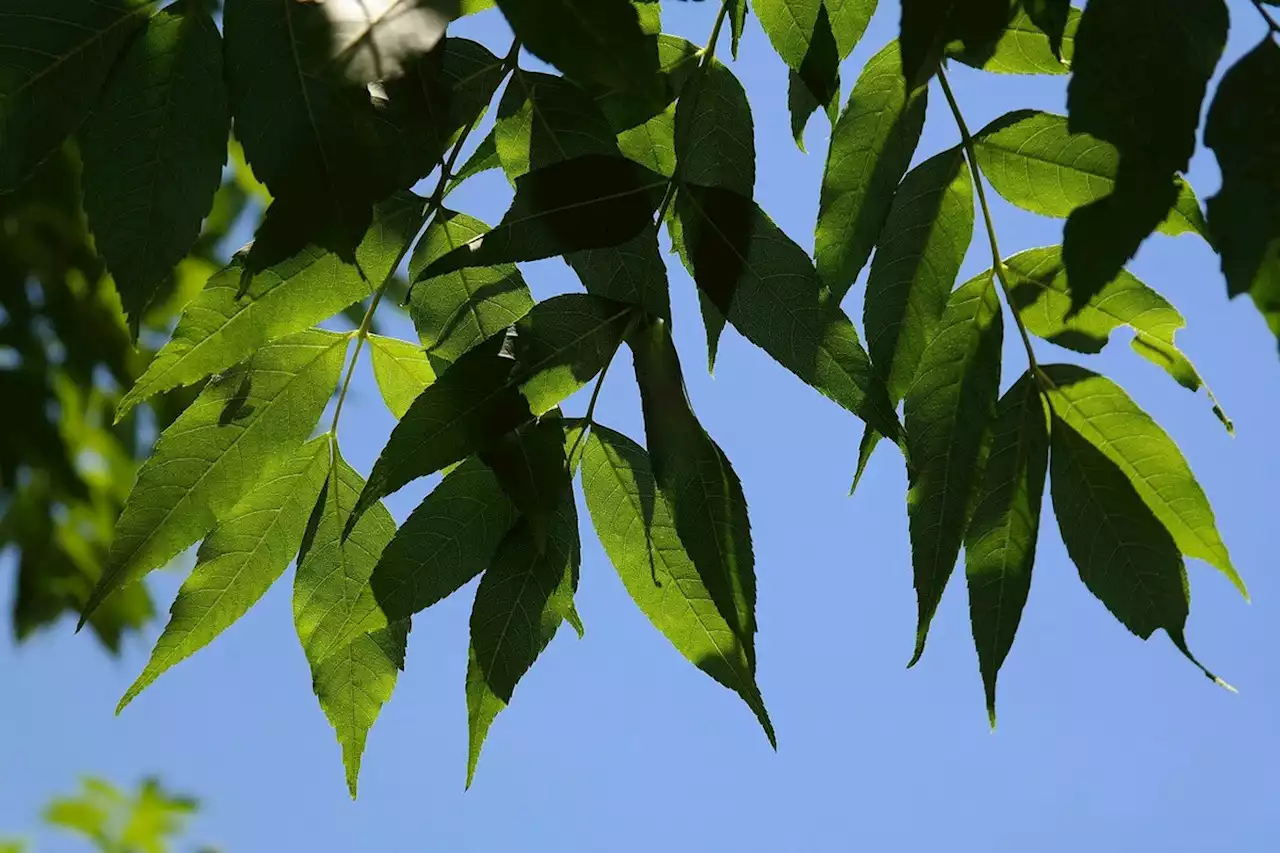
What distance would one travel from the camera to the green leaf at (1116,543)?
0.72 metres

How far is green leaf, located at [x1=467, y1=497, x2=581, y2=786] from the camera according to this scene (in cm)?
73

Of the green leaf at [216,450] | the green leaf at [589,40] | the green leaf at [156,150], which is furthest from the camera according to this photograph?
the green leaf at [216,450]

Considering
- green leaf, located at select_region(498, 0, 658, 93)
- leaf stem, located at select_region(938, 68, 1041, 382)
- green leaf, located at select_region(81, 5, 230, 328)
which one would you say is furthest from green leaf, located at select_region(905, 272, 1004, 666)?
green leaf, located at select_region(81, 5, 230, 328)

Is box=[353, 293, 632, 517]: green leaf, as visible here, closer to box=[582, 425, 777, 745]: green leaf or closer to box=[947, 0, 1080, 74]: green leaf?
box=[582, 425, 777, 745]: green leaf

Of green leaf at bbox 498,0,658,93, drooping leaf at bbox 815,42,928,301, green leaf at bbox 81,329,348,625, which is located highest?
drooping leaf at bbox 815,42,928,301

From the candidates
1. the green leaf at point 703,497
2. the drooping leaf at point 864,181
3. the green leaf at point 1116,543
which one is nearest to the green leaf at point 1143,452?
the green leaf at point 1116,543

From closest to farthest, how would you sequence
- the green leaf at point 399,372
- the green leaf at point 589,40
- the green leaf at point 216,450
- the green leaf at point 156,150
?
the green leaf at point 589,40, the green leaf at point 156,150, the green leaf at point 216,450, the green leaf at point 399,372

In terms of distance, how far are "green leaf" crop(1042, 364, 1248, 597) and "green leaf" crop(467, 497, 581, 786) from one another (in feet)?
1.12

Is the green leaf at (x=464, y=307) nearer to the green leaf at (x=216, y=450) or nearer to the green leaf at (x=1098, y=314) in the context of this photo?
the green leaf at (x=216, y=450)

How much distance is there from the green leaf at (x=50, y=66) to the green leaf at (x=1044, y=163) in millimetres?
548

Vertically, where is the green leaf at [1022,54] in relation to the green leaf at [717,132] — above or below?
above

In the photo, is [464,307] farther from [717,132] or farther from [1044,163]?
[1044,163]

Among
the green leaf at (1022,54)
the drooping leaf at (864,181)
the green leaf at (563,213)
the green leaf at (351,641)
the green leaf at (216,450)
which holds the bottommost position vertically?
the green leaf at (351,641)

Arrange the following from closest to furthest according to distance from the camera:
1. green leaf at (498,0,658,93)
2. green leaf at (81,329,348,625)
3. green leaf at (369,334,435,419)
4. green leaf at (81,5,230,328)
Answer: green leaf at (498,0,658,93) < green leaf at (81,5,230,328) < green leaf at (81,329,348,625) < green leaf at (369,334,435,419)
